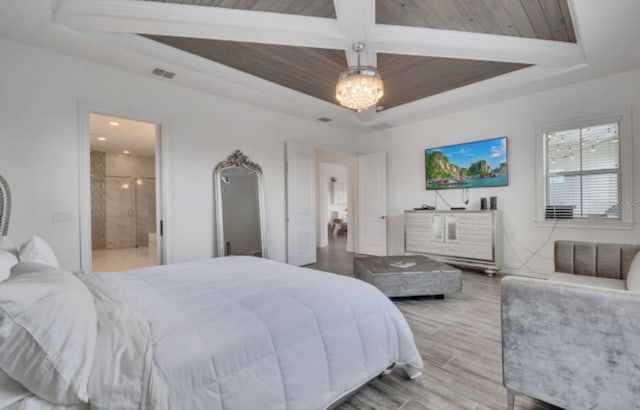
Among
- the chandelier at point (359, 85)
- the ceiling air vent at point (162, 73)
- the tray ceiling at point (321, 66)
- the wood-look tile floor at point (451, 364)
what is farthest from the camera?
the ceiling air vent at point (162, 73)

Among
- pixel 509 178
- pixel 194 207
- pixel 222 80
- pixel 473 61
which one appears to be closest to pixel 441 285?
pixel 509 178

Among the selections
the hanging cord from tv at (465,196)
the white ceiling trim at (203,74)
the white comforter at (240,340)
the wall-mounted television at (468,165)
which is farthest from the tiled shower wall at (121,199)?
the hanging cord from tv at (465,196)

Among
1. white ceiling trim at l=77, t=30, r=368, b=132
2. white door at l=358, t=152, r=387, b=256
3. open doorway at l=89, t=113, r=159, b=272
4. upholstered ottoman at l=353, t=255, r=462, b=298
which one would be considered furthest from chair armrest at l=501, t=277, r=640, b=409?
open doorway at l=89, t=113, r=159, b=272

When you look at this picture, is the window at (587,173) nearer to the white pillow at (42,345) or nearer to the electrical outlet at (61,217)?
the white pillow at (42,345)

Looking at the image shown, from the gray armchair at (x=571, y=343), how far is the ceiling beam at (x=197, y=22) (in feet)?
8.85

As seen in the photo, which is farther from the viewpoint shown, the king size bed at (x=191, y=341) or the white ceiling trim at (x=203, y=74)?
the white ceiling trim at (x=203, y=74)

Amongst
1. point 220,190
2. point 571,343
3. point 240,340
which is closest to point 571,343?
point 571,343

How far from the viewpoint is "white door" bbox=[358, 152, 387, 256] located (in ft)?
20.7

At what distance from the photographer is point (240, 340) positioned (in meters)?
1.23

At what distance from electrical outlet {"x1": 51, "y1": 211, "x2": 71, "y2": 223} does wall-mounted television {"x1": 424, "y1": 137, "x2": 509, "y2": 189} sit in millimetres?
5458

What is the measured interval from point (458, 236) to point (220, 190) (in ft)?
12.7

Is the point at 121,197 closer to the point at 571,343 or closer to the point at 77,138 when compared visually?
the point at 77,138

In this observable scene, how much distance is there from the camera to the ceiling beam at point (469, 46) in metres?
2.99

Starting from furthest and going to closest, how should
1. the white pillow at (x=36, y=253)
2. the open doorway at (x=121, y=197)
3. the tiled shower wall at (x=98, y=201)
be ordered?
the tiled shower wall at (x=98, y=201), the open doorway at (x=121, y=197), the white pillow at (x=36, y=253)
